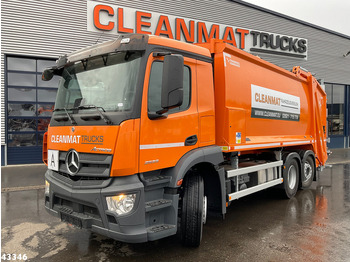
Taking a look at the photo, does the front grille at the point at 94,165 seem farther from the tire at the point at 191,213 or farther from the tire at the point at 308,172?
the tire at the point at 308,172

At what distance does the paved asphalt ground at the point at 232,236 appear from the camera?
12.1 ft

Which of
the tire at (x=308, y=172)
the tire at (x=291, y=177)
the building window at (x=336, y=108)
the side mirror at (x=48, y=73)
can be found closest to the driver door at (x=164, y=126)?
the side mirror at (x=48, y=73)

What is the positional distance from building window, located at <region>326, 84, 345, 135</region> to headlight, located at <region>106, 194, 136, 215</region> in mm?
19399

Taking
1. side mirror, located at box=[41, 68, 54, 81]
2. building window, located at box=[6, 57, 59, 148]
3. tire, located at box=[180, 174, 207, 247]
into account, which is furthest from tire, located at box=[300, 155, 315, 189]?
building window, located at box=[6, 57, 59, 148]

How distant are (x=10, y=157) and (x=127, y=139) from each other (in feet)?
32.9

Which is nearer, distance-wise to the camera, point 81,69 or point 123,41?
point 123,41

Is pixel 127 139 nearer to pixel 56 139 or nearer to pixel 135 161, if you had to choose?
pixel 135 161

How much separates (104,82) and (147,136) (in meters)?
0.87

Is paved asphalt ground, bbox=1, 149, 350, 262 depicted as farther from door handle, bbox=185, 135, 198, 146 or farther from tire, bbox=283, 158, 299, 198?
→ door handle, bbox=185, 135, 198, 146

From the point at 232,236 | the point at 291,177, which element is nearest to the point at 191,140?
the point at 232,236

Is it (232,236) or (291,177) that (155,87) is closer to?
(232,236)

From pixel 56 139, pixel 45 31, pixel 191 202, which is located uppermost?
pixel 45 31

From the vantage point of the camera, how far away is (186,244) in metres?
3.83

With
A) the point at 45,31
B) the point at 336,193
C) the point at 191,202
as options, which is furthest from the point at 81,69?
the point at 45,31
